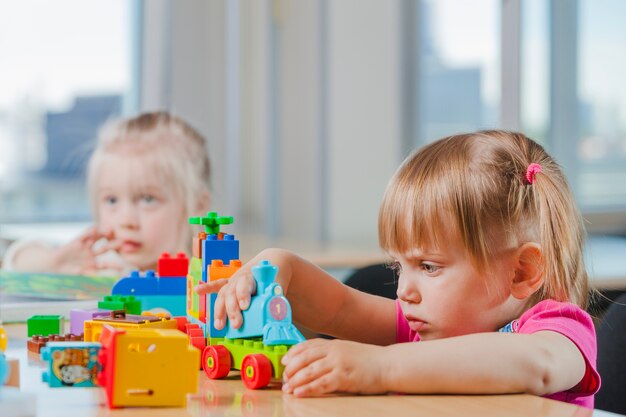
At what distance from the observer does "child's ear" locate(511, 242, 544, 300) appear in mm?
976

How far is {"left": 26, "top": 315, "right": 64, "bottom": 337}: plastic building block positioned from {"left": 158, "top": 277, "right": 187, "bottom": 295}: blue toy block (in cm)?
13

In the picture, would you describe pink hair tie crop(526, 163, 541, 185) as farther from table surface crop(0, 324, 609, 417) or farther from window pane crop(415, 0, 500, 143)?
window pane crop(415, 0, 500, 143)

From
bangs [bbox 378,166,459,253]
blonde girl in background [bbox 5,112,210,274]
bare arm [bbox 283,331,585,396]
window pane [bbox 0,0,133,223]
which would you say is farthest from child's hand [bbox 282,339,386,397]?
window pane [bbox 0,0,133,223]

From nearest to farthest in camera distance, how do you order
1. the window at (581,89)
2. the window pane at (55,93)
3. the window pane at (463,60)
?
the window pane at (55,93) → the window pane at (463,60) → the window at (581,89)

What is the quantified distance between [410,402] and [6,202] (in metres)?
2.31

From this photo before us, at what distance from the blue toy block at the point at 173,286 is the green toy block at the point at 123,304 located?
4 centimetres

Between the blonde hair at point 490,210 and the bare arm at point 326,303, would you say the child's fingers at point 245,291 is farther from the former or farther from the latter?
the blonde hair at point 490,210

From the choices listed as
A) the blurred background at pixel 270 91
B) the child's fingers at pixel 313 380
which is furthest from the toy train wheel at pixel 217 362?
the blurred background at pixel 270 91

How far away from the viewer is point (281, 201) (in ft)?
9.69

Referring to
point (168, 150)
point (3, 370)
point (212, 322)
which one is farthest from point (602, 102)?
point (3, 370)

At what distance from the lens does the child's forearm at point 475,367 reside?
0.78 m

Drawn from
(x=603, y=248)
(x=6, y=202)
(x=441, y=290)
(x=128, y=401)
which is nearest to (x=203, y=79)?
(x=6, y=202)

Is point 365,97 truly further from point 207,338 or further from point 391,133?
point 207,338

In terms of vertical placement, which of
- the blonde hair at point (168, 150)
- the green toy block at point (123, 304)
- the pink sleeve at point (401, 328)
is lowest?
the pink sleeve at point (401, 328)
